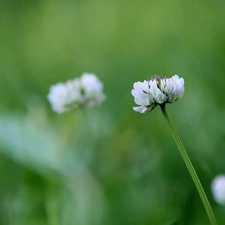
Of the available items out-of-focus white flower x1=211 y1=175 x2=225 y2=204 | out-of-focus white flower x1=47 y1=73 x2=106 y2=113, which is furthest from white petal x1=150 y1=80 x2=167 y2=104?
out-of-focus white flower x1=47 y1=73 x2=106 y2=113

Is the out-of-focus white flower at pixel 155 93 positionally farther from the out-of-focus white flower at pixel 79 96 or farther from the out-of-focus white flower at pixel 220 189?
the out-of-focus white flower at pixel 79 96

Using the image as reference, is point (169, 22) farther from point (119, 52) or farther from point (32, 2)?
point (32, 2)

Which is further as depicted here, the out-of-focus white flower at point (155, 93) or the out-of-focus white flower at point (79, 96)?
the out-of-focus white flower at point (79, 96)

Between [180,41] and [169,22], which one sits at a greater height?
[169,22]

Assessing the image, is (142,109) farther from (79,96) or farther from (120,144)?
(120,144)

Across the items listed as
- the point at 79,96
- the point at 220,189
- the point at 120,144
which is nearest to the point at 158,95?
the point at 220,189

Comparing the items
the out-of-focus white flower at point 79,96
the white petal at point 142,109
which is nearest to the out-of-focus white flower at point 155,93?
the white petal at point 142,109

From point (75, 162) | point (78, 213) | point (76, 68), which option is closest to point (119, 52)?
point (76, 68)
